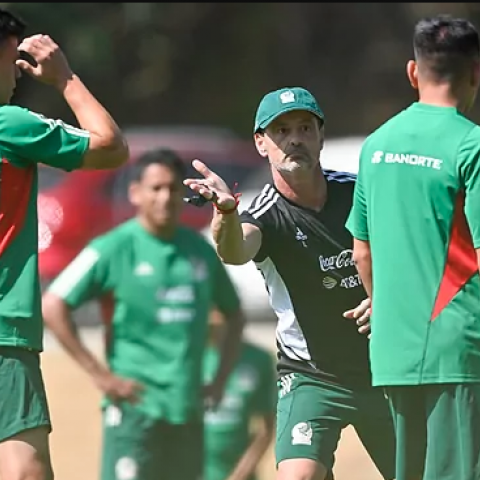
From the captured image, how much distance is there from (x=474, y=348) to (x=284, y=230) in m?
1.17

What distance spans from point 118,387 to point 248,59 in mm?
24762

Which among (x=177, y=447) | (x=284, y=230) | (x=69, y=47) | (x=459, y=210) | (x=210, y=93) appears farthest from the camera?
(x=210, y=93)

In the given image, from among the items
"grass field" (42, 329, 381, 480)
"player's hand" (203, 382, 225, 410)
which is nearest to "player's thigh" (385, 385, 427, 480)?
"player's hand" (203, 382, 225, 410)

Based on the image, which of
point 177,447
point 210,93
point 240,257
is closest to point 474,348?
point 240,257

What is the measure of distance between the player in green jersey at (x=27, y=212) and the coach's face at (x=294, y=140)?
708 millimetres

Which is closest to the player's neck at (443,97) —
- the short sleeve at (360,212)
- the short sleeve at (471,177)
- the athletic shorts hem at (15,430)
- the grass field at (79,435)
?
the short sleeve at (471,177)

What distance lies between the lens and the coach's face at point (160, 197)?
841 centimetres

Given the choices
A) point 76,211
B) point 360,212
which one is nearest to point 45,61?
point 360,212

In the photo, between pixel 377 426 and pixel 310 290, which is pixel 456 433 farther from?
pixel 310 290

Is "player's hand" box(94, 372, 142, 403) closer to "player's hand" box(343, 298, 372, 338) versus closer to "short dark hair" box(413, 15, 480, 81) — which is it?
"player's hand" box(343, 298, 372, 338)

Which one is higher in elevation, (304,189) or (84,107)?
(84,107)

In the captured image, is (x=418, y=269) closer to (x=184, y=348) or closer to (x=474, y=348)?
(x=474, y=348)

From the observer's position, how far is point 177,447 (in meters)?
8.04

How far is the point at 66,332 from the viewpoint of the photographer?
26.9 ft
